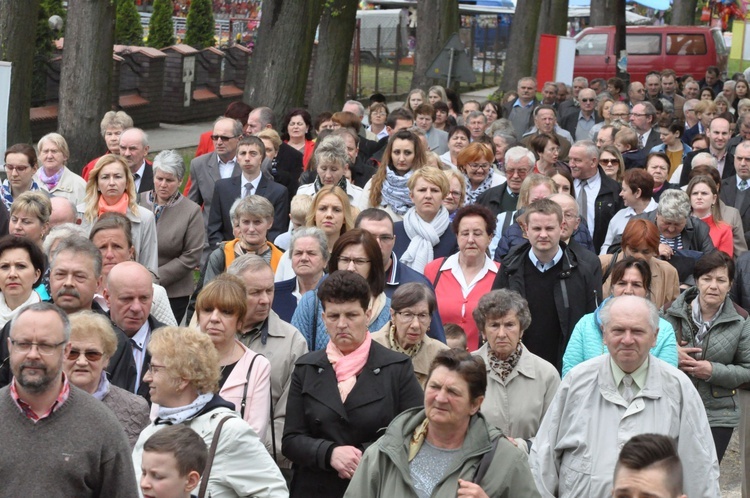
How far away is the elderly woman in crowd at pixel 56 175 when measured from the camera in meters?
11.3

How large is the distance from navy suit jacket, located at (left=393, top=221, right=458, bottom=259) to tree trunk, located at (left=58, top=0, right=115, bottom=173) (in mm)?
6868

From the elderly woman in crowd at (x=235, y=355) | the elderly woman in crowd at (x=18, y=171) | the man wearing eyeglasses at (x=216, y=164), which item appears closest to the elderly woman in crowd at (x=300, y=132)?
the man wearing eyeglasses at (x=216, y=164)

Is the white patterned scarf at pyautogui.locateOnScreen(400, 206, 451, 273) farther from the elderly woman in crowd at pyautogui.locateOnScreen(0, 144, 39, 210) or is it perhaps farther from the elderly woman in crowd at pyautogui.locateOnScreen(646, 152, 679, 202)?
the elderly woman in crowd at pyautogui.locateOnScreen(0, 144, 39, 210)

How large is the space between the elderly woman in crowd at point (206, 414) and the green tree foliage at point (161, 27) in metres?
27.7

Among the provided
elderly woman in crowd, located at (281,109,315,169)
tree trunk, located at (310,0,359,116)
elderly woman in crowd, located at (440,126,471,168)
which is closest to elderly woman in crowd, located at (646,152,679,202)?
elderly woman in crowd, located at (440,126,471,168)

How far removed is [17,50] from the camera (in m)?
16.8

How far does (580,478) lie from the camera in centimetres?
667

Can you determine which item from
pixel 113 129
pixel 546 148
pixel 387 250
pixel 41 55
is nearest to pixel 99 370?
pixel 387 250

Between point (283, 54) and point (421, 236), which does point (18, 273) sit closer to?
point (421, 236)

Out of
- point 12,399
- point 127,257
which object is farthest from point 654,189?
point 12,399

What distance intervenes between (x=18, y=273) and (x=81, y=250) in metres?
0.46

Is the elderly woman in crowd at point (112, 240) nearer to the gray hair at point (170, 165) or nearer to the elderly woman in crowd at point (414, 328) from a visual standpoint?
the elderly woman in crowd at point (414, 328)

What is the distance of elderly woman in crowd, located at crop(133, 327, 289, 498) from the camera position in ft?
19.6

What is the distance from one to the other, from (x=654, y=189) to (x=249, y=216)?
4451 millimetres
